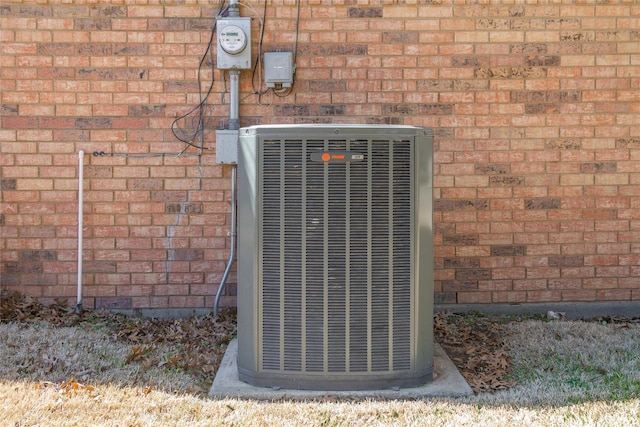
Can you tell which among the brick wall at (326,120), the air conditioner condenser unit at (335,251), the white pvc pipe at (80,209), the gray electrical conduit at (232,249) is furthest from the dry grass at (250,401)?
the brick wall at (326,120)

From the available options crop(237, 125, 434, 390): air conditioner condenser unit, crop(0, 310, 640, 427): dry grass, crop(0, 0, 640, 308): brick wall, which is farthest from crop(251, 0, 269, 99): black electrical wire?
crop(0, 310, 640, 427): dry grass

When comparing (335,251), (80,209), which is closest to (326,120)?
(335,251)

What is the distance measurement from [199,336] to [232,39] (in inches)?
85.4

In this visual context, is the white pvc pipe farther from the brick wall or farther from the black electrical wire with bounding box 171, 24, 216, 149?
the black electrical wire with bounding box 171, 24, 216, 149

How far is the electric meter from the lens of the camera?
487 centimetres

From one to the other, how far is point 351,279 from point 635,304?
2.95m

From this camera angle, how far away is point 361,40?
507 cm

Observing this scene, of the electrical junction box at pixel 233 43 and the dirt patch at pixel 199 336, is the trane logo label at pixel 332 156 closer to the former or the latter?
the dirt patch at pixel 199 336

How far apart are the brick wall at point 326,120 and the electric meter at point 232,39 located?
19 cm

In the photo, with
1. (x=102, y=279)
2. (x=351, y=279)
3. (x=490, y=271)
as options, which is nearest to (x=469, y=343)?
(x=490, y=271)

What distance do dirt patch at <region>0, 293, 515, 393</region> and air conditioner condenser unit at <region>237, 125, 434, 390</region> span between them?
0.53 metres

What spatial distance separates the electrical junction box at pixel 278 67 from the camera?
4926 mm

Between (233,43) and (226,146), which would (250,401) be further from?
(233,43)

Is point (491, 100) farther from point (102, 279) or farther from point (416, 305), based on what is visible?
point (102, 279)
